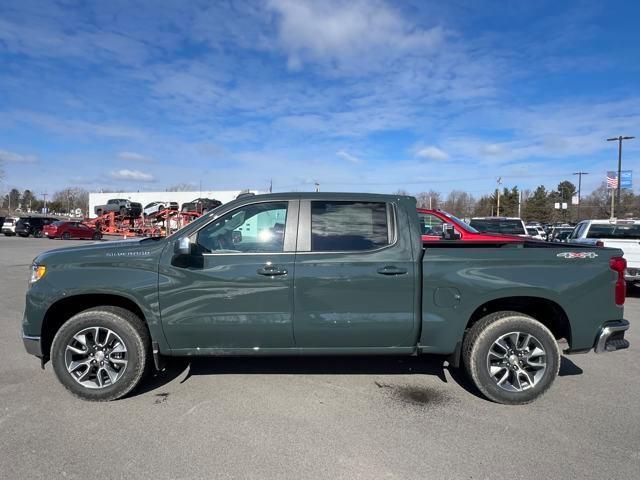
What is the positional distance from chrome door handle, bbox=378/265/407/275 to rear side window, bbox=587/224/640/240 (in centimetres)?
879

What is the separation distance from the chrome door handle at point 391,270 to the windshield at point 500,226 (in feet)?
41.0

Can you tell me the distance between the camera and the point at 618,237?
10.4m

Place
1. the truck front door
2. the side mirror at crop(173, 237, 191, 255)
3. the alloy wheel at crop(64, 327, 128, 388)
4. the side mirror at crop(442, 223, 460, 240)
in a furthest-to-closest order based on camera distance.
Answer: the side mirror at crop(442, 223, 460, 240) → the alloy wheel at crop(64, 327, 128, 388) → the truck front door → the side mirror at crop(173, 237, 191, 255)

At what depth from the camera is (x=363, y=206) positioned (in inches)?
167

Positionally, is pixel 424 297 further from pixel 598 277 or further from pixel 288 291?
pixel 598 277

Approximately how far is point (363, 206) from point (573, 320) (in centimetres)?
217

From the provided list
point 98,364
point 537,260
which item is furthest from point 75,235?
point 537,260

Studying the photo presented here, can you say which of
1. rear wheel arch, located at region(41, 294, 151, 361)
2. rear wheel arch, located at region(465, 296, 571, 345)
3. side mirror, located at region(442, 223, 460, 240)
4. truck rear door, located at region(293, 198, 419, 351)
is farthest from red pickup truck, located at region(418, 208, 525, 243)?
rear wheel arch, located at region(41, 294, 151, 361)

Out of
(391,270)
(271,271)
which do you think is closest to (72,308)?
(271,271)

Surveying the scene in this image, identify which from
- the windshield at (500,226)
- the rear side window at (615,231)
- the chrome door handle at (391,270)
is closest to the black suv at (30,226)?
the windshield at (500,226)

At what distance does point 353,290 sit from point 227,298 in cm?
112

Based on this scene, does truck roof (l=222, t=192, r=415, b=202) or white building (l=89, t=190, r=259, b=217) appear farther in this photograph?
white building (l=89, t=190, r=259, b=217)

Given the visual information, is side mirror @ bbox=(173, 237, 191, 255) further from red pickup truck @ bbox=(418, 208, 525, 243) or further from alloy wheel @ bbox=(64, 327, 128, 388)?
red pickup truck @ bbox=(418, 208, 525, 243)

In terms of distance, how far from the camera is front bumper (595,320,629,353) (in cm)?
403
